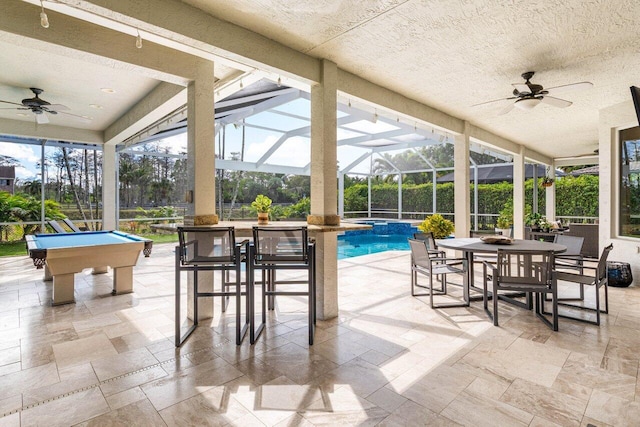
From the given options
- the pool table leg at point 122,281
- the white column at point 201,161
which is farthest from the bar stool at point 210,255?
the pool table leg at point 122,281

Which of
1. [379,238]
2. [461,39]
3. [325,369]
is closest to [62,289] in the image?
[325,369]

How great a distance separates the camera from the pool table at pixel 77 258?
3848 mm

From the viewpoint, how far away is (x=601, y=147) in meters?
5.56

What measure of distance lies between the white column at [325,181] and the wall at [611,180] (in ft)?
15.8

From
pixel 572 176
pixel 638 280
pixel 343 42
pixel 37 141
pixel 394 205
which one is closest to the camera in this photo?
pixel 343 42

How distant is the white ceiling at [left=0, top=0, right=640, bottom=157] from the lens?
9.01ft

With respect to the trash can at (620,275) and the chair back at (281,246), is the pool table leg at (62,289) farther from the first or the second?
the trash can at (620,275)

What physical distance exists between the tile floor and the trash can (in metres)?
1.07

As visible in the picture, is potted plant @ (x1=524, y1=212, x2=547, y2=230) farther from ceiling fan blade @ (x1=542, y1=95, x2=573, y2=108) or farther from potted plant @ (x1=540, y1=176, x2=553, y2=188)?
ceiling fan blade @ (x1=542, y1=95, x2=573, y2=108)

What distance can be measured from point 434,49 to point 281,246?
2.59 metres

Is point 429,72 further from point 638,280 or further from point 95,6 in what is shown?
point 638,280

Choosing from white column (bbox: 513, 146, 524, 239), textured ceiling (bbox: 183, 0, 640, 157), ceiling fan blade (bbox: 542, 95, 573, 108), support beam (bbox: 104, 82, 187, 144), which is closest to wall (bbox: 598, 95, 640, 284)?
textured ceiling (bbox: 183, 0, 640, 157)

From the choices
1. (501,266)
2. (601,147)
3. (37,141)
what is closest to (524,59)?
(501,266)

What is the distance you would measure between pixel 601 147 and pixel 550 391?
17.0 ft
